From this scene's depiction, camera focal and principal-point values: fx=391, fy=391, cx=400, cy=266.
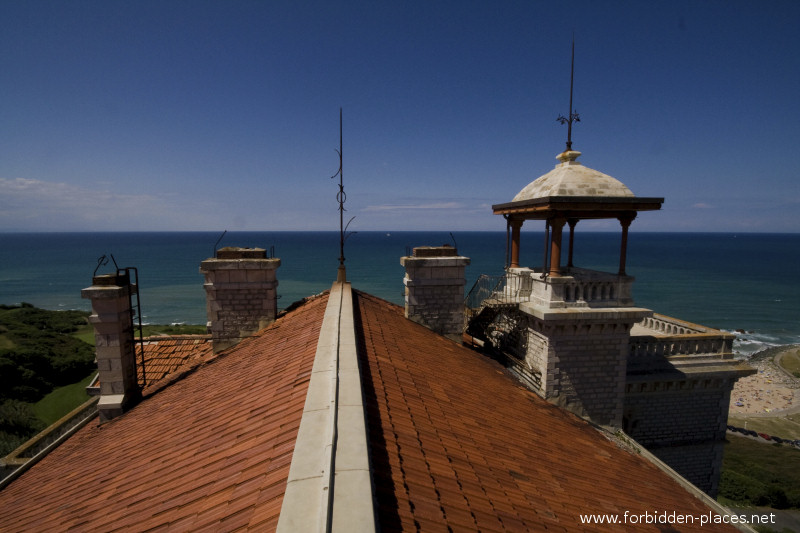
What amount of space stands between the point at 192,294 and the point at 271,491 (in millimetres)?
90512

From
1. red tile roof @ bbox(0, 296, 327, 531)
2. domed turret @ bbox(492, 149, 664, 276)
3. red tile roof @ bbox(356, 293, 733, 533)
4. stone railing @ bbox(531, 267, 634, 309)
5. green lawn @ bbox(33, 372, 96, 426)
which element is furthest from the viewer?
green lawn @ bbox(33, 372, 96, 426)

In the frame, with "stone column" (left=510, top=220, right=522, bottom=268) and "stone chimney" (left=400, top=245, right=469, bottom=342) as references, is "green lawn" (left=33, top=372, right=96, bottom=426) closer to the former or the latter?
"stone chimney" (left=400, top=245, right=469, bottom=342)

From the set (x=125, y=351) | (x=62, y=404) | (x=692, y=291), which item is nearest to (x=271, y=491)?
(x=125, y=351)

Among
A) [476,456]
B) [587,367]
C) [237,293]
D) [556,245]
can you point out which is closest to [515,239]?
[556,245]

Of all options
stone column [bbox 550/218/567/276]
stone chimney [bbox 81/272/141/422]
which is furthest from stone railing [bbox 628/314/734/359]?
stone chimney [bbox 81/272/141/422]

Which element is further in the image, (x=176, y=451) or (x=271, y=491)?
(x=176, y=451)

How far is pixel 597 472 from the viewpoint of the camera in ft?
19.0

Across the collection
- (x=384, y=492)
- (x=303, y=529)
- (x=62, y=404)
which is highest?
(x=303, y=529)

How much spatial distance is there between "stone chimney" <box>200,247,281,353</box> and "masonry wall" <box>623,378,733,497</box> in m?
11.7

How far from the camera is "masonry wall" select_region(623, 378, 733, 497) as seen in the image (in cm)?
1295

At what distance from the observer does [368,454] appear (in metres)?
2.95

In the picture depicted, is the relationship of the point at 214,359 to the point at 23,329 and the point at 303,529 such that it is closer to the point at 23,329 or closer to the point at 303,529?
the point at 303,529

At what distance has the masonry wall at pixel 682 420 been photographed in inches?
510

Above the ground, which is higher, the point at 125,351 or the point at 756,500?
the point at 125,351
